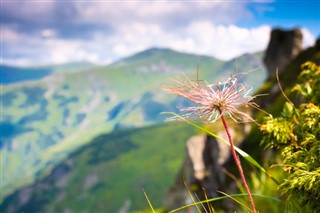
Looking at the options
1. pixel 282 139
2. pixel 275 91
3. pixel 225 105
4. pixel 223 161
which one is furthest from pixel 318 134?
pixel 275 91

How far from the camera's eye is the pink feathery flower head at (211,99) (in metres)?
2.36

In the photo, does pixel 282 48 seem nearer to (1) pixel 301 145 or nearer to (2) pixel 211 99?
(1) pixel 301 145

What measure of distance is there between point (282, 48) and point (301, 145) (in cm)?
8617

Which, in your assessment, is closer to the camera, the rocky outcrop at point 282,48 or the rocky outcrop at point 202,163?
the rocky outcrop at point 202,163

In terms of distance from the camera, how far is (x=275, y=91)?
191 feet

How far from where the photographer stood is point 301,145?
310 cm

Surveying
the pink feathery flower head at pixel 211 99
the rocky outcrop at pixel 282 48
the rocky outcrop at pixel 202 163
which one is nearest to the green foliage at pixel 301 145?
the pink feathery flower head at pixel 211 99

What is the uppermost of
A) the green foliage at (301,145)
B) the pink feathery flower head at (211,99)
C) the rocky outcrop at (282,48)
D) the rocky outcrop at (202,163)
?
the rocky outcrop at (282,48)

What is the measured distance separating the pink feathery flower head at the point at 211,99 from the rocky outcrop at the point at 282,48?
8092 cm

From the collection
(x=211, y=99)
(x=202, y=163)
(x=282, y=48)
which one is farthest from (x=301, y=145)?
(x=282, y=48)

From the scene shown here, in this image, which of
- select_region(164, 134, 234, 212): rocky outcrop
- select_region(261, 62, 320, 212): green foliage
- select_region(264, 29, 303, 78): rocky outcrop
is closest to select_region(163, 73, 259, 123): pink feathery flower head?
select_region(261, 62, 320, 212): green foliage

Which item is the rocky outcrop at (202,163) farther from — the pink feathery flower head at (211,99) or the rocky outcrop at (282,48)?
the pink feathery flower head at (211,99)

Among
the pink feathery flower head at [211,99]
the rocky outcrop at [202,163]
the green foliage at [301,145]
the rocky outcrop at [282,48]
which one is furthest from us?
the rocky outcrop at [282,48]

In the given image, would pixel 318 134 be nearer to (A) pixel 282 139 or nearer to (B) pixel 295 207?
(A) pixel 282 139
